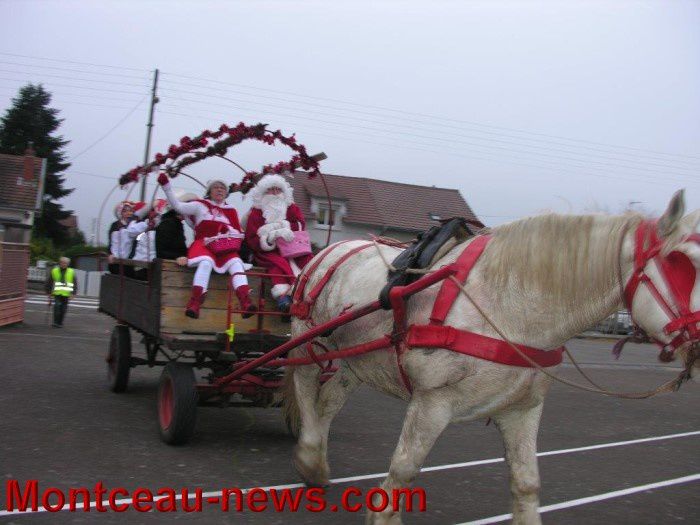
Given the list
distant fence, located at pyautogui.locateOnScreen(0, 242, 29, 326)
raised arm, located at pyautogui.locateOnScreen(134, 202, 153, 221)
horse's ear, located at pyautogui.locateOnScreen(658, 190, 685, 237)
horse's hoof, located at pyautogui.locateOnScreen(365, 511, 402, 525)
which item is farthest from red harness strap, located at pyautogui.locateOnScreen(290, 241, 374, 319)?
Answer: distant fence, located at pyautogui.locateOnScreen(0, 242, 29, 326)

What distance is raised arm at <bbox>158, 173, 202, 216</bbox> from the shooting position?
6.37 metres

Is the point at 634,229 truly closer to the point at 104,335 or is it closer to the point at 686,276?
the point at 686,276

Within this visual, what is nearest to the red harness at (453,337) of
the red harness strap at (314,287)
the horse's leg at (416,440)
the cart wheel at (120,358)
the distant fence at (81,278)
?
the horse's leg at (416,440)

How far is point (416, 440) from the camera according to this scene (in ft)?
12.1

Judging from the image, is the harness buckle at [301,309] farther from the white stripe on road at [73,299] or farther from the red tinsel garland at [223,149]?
the white stripe on road at [73,299]

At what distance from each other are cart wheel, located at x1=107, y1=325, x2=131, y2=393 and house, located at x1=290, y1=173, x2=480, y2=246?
86.5 ft

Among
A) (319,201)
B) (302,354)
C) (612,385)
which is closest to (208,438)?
(302,354)

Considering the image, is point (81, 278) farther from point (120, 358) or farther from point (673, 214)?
point (673, 214)

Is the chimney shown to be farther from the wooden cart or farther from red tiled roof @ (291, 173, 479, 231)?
the wooden cart

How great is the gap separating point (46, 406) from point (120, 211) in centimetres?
287

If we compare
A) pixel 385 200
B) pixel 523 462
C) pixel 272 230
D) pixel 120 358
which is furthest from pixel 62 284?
pixel 385 200

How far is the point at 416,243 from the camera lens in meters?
4.52

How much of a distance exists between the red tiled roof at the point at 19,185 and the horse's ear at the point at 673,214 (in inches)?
1305

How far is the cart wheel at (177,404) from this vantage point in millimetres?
5922
